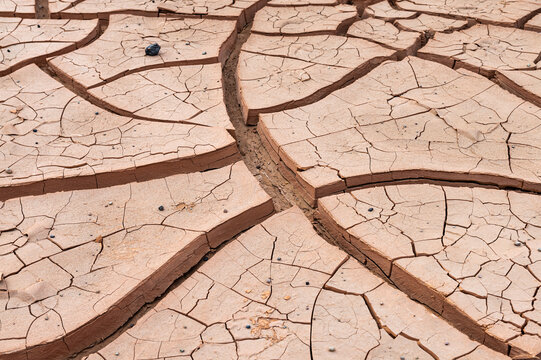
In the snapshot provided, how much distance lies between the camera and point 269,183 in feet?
12.1

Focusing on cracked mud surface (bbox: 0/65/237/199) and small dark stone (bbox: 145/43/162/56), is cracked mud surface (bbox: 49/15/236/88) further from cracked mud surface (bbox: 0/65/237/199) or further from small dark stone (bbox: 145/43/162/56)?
cracked mud surface (bbox: 0/65/237/199)

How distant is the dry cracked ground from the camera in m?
2.76

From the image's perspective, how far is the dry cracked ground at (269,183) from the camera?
9.06 feet

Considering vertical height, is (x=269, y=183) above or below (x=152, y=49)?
below

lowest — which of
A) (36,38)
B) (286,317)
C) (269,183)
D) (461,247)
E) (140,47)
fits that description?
(286,317)

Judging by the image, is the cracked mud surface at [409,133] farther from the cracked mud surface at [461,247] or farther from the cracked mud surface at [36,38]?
the cracked mud surface at [36,38]

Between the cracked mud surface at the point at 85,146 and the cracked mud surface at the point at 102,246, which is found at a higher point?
the cracked mud surface at the point at 85,146

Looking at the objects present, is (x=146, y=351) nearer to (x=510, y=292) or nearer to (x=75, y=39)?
(x=510, y=292)

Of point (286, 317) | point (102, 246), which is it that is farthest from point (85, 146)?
point (286, 317)

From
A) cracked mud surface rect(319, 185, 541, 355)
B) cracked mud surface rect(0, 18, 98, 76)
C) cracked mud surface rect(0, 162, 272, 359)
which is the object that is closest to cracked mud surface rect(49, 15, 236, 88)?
cracked mud surface rect(0, 18, 98, 76)

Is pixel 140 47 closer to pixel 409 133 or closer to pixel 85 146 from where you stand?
pixel 85 146

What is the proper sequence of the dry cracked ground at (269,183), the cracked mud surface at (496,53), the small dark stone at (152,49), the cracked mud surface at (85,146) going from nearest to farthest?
the dry cracked ground at (269,183)
the cracked mud surface at (85,146)
the cracked mud surface at (496,53)
the small dark stone at (152,49)

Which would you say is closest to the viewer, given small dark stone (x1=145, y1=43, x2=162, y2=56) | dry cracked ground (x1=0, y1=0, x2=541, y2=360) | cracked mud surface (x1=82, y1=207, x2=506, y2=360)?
cracked mud surface (x1=82, y1=207, x2=506, y2=360)

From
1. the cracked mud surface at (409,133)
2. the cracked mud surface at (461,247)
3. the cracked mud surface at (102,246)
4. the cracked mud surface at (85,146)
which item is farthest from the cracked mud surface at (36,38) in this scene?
the cracked mud surface at (461,247)
